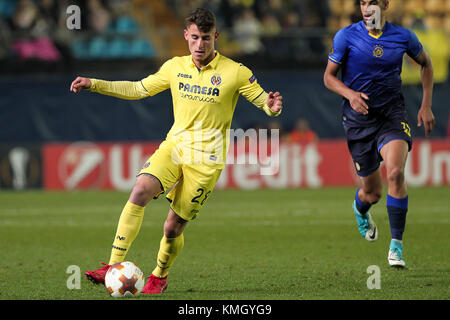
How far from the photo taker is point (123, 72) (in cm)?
1775

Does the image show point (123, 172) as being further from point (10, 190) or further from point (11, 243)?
point (11, 243)

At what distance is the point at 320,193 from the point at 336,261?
791cm

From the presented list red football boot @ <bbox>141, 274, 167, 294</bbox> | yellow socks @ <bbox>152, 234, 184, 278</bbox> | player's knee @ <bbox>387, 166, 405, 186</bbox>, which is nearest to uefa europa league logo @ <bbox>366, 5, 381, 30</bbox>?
player's knee @ <bbox>387, 166, 405, 186</bbox>

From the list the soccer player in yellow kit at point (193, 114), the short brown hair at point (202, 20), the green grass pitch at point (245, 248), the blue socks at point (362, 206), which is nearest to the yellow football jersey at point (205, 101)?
the soccer player in yellow kit at point (193, 114)

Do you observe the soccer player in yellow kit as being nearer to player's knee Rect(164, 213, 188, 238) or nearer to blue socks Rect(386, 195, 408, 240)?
player's knee Rect(164, 213, 188, 238)

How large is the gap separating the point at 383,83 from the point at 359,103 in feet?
1.96

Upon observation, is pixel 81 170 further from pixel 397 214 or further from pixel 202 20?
pixel 202 20

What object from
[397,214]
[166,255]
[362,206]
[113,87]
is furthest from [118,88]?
[362,206]

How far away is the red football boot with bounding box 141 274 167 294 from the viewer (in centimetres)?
590

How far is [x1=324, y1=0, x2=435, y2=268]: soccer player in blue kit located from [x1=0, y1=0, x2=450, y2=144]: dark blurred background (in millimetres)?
10632

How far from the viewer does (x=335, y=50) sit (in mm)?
7121

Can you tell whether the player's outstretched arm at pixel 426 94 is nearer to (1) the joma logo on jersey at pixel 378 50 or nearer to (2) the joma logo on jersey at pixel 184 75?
(1) the joma logo on jersey at pixel 378 50

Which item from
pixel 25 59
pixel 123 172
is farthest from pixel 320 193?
pixel 25 59

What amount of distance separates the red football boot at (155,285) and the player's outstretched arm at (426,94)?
2718 mm
